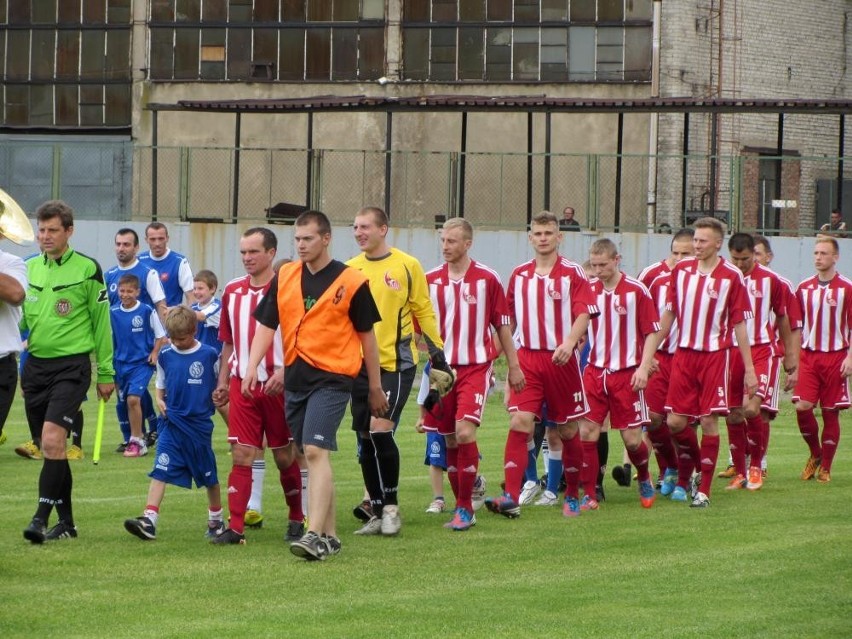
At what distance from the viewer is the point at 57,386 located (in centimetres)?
1076

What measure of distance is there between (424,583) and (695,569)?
1.75m

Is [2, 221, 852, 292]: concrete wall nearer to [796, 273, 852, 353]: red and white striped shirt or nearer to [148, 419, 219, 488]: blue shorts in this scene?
[796, 273, 852, 353]: red and white striped shirt

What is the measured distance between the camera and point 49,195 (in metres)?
38.0

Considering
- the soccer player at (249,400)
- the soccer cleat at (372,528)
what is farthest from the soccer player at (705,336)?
the soccer player at (249,400)

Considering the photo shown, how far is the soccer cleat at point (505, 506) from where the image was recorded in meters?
12.3

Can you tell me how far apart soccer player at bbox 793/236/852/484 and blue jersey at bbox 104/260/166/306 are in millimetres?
6905

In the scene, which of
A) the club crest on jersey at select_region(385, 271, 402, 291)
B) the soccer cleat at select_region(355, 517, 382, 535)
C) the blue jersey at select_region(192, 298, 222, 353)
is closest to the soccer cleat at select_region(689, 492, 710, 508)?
the soccer cleat at select_region(355, 517, 382, 535)

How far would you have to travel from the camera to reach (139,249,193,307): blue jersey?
18.3m

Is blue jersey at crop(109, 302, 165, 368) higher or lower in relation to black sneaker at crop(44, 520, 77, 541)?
higher

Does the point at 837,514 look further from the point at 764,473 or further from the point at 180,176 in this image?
the point at 180,176

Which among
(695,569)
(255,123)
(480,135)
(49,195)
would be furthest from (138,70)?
(695,569)

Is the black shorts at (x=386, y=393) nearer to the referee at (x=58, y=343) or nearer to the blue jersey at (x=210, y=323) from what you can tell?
the referee at (x=58, y=343)

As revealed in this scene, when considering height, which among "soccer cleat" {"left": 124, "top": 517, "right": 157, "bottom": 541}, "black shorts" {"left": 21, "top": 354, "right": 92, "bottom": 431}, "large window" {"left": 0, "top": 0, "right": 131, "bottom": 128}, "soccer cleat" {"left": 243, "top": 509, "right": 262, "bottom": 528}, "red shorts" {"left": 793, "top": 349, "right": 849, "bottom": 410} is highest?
"large window" {"left": 0, "top": 0, "right": 131, "bottom": 128}

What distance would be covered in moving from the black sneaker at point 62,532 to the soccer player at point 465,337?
9.25 feet
